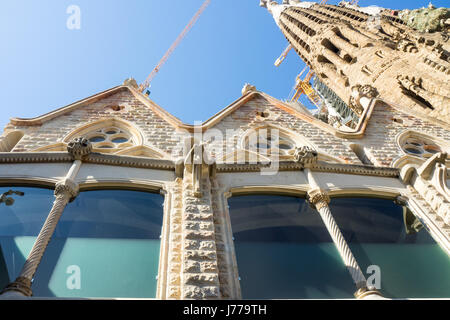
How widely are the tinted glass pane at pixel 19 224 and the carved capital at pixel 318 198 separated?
13.4 feet

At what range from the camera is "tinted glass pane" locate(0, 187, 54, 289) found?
4.92 m

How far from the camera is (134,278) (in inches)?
197

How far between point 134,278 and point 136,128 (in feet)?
17.8

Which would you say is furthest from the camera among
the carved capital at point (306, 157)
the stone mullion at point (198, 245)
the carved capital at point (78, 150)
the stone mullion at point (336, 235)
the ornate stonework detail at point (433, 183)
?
the carved capital at point (306, 157)

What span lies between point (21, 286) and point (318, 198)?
4.43 metres

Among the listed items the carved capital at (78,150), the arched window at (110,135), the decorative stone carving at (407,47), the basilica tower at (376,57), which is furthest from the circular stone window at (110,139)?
the decorative stone carving at (407,47)

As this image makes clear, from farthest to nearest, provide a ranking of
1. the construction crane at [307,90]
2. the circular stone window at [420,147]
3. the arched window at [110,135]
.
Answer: the construction crane at [307,90] < the circular stone window at [420,147] < the arched window at [110,135]

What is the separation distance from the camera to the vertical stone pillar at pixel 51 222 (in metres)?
4.36

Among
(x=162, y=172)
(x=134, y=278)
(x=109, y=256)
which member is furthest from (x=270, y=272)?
(x=162, y=172)

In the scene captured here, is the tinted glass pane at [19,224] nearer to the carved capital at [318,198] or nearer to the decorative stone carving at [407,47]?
the carved capital at [318,198]

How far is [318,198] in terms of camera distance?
6715mm

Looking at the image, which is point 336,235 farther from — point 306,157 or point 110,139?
point 110,139

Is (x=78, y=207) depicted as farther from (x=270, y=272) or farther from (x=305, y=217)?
(x=305, y=217)
